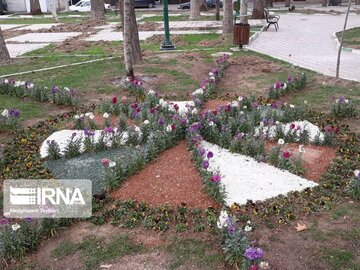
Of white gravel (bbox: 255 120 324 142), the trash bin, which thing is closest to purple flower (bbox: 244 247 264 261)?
white gravel (bbox: 255 120 324 142)

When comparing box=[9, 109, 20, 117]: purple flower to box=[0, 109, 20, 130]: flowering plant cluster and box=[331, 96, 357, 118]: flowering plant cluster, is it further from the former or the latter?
box=[331, 96, 357, 118]: flowering plant cluster

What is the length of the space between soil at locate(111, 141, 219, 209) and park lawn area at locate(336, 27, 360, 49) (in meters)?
10.2

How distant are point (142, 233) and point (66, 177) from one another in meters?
1.54

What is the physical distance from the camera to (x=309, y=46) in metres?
14.4

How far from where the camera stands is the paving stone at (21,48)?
1529 cm

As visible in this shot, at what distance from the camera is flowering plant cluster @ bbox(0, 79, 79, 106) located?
8.34m

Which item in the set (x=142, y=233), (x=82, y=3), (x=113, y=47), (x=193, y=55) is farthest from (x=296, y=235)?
(x=82, y=3)

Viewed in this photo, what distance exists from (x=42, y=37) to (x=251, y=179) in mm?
16489

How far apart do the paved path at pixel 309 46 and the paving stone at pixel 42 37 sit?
8.37 m

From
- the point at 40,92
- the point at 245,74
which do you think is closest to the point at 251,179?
the point at 40,92

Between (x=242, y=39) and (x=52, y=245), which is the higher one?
(x=242, y=39)

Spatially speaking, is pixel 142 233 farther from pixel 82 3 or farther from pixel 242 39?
pixel 82 3

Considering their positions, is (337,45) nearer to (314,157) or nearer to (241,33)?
(241,33)

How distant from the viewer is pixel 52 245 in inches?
164
